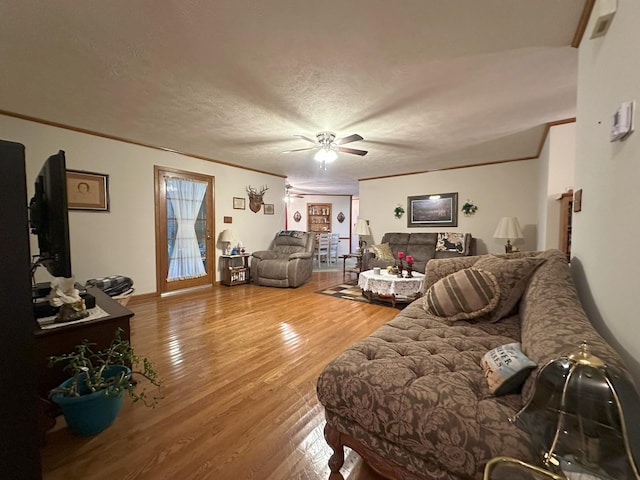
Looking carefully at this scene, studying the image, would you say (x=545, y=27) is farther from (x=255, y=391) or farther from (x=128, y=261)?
(x=128, y=261)

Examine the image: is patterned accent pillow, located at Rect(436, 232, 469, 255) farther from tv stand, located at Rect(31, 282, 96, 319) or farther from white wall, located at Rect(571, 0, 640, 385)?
tv stand, located at Rect(31, 282, 96, 319)

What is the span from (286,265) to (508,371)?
4.22 meters

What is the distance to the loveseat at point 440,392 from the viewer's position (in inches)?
33.3

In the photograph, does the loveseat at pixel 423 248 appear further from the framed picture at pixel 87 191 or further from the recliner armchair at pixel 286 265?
the framed picture at pixel 87 191

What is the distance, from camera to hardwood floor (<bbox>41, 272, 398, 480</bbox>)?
1248mm

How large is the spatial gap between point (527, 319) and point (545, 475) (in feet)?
2.85

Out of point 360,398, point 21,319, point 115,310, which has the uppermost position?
point 21,319

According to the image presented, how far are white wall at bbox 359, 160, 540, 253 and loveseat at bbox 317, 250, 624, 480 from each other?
12.8 ft

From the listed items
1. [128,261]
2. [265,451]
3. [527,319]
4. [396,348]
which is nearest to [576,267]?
[527,319]

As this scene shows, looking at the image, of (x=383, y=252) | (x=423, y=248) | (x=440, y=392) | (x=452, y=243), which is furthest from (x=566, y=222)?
(x=440, y=392)

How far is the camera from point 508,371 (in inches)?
37.7

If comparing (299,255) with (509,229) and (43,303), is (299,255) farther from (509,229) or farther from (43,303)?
(43,303)

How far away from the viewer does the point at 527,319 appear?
136cm

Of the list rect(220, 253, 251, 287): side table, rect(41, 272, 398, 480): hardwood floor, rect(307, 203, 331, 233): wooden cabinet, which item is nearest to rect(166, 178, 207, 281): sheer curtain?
rect(220, 253, 251, 287): side table
